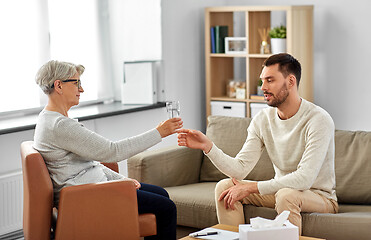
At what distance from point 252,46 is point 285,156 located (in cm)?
233

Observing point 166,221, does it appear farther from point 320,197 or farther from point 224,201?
point 320,197

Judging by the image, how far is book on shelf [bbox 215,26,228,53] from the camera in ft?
17.4

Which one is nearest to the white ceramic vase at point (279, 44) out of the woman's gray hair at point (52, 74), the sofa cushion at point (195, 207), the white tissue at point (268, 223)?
the sofa cushion at point (195, 207)

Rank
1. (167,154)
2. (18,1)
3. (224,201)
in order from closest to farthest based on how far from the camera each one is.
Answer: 1. (224,201)
2. (167,154)
3. (18,1)

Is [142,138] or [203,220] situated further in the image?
[203,220]

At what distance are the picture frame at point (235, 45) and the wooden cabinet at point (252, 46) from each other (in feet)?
0.17

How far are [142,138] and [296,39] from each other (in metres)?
2.32

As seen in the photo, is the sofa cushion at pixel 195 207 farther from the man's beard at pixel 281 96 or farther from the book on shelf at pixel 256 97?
the book on shelf at pixel 256 97

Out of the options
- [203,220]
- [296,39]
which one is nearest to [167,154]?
[203,220]

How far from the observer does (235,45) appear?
17.3 feet

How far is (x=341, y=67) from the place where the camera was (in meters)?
5.05

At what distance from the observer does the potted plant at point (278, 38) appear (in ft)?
16.4

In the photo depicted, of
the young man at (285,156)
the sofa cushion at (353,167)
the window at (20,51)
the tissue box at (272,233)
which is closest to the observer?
the tissue box at (272,233)

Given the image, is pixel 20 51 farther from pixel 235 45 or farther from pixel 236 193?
pixel 236 193
